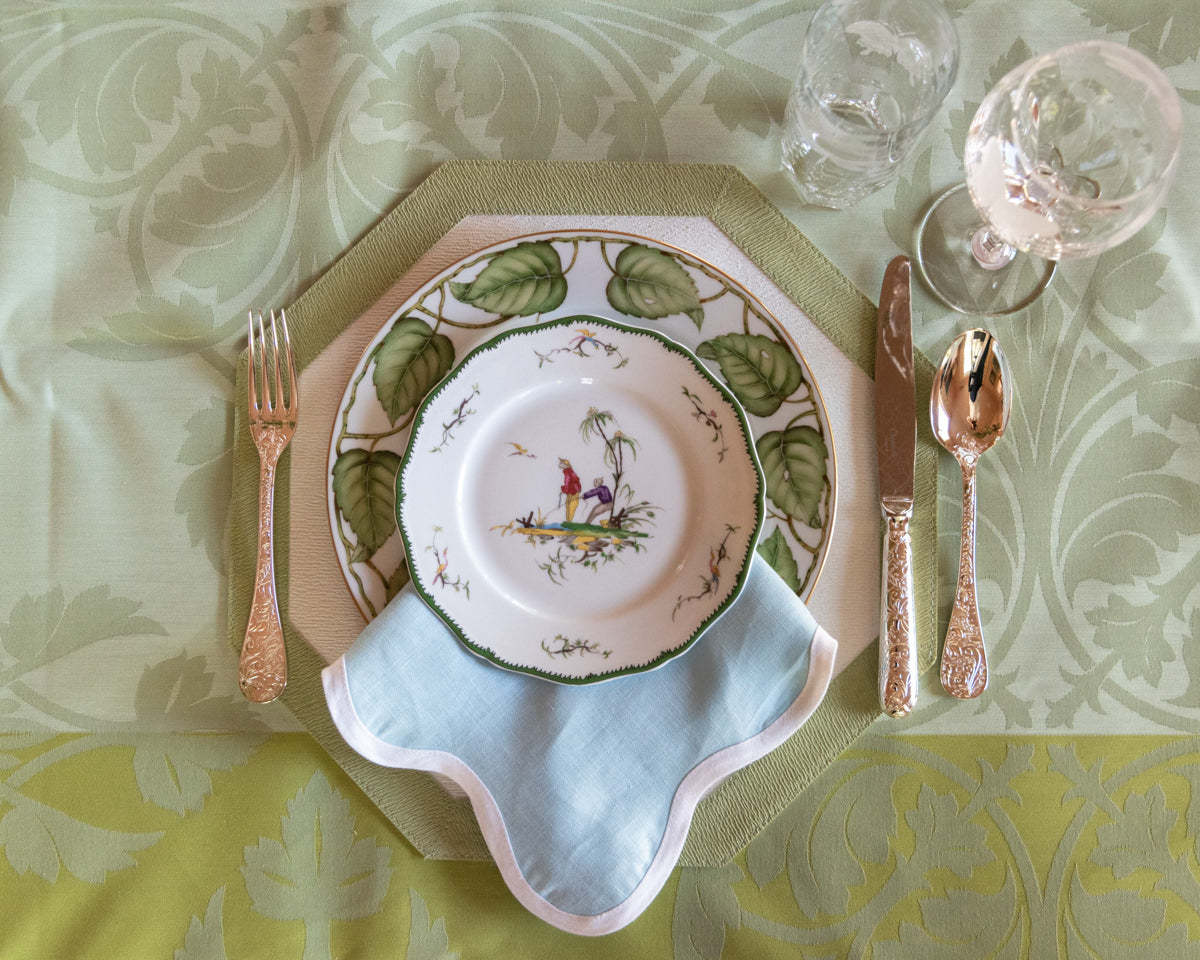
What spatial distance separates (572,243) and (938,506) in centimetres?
34

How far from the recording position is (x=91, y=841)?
23.9 inches

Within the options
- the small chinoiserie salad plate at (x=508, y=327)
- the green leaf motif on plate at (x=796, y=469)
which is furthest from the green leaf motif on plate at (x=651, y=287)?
the green leaf motif on plate at (x=796, y=469)

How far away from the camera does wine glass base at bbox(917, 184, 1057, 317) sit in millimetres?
625

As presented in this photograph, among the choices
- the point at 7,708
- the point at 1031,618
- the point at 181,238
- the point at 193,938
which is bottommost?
the point at 193,938

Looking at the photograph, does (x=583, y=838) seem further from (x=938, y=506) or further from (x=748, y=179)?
(x=748, y=179)

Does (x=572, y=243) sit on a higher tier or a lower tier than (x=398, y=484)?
higher

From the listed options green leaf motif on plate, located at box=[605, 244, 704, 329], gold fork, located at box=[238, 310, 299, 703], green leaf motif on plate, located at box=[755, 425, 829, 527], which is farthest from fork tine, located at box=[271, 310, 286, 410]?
green leaf motif on plate, located at box=[755, 425, 829, 527]

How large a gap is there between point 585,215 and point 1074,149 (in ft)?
1.15

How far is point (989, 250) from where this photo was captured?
620 mm

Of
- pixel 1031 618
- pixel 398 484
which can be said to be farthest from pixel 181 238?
pixel 1031 618

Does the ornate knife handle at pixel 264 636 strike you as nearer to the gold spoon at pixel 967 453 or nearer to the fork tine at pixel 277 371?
the fork tine at pixel 277 371

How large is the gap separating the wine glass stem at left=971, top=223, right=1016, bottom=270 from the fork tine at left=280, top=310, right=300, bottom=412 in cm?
53

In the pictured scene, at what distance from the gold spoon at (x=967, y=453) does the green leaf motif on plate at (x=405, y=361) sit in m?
0.37

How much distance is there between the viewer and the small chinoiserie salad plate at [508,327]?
23.0 inches
